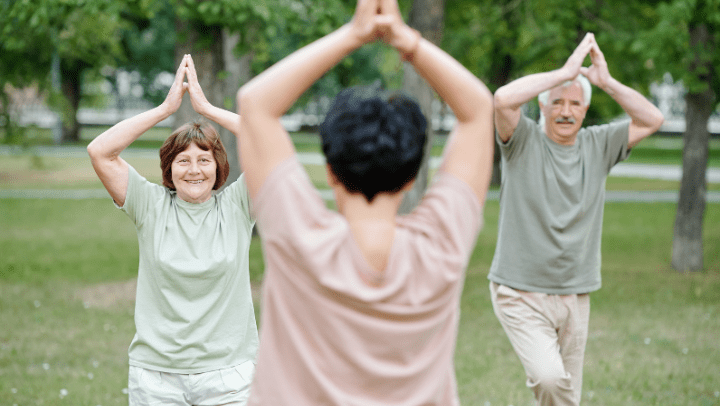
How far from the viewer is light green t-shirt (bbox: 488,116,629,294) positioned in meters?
3.97

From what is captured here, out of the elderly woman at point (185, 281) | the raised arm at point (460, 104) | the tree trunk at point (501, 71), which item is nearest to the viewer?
the raised arm at point (460, 104)

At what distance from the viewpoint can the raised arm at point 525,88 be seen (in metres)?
3.11

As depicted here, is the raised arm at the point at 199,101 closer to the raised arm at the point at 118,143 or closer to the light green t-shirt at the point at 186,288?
the raised arm at the point at 118,143

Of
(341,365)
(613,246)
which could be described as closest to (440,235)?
(341,365)

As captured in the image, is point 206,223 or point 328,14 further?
point 328,14

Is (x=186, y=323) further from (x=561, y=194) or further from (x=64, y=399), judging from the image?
(x=64, y=399)

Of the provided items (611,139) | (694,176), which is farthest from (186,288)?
(694,176)

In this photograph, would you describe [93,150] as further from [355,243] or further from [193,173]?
[355,243]

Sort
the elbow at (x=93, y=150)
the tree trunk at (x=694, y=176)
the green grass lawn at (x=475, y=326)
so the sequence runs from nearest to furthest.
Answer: the elbow at (x=93, y=150) < the green grass lawn at (x=475, y=326) < the tree trunk at (x=694, y=176)

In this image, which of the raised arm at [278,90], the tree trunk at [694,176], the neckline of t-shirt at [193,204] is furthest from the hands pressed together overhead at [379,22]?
the tree trunk at [694,176]

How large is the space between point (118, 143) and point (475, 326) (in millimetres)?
5805

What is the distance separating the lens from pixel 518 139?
395 cm

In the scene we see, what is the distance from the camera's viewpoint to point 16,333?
7848 mm

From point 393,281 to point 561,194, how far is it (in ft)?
8.18
